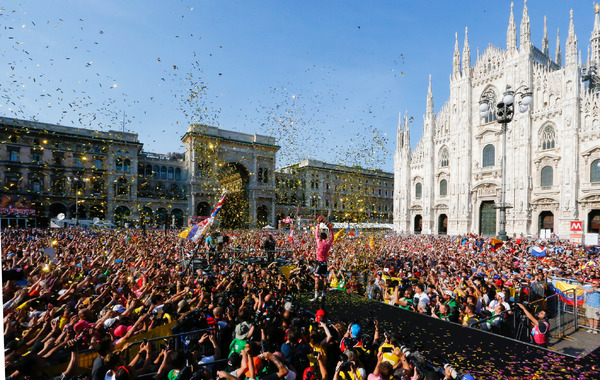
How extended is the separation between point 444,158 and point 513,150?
9.43 m

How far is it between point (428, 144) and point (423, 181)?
5672 millimetres

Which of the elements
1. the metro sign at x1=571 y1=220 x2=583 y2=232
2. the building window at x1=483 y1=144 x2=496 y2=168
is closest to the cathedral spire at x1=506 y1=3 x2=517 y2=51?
the building window at x1=483 y1=144 x2=496 y2=168

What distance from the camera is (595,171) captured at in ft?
103

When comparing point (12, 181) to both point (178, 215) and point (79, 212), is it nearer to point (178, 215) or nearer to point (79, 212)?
point (79, 212)

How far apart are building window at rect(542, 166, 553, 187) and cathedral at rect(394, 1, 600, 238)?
0.26 feet

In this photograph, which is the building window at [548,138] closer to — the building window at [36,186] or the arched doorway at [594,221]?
the arched doorway at [594,221]

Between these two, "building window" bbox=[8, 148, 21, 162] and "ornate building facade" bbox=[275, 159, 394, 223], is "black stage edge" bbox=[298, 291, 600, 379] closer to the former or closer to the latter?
"ornate building facade" bbox=[275, 159, 394, 223]

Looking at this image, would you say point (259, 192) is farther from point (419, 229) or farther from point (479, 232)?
point (479, 232)

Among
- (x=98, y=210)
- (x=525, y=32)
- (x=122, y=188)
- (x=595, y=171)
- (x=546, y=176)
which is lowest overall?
(x=98, y=210)

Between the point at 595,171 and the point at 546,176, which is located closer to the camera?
the point at 595,171

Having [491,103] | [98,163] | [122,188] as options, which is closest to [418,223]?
[491,103]

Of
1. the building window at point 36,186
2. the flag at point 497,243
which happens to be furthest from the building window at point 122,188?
the flag at point 497,243

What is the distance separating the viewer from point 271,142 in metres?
59.4

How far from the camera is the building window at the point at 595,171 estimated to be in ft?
103
